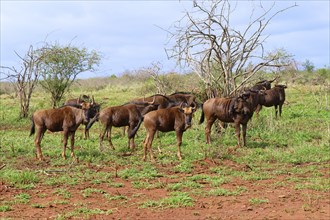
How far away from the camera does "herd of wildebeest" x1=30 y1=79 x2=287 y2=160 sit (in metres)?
12.5

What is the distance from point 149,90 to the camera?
33062mm

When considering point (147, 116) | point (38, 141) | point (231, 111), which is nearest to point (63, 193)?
point (38, 141)

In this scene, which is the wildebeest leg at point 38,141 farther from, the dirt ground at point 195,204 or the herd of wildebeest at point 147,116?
the dirt ground at point 195,204

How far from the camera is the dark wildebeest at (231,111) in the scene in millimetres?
13984

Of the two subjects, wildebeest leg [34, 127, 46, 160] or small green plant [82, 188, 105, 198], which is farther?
wildebeest leg [34, 127, 46, 160]

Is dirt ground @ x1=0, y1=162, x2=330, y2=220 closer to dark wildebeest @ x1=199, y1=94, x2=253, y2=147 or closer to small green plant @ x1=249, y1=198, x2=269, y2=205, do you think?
small green plant @ x1=249, y1=198, x2=269, y2=205

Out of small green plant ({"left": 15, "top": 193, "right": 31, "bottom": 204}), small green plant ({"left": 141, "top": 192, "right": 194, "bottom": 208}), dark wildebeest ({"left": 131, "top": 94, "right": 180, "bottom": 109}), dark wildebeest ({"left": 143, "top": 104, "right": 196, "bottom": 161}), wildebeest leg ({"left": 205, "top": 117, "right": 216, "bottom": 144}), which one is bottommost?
small green plant ({"left": 141, "top": 192, "right": 194, "bottom": 208})

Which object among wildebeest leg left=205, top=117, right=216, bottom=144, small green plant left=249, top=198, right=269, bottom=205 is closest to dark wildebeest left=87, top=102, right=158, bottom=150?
wildebeest leg left=205, top=117, right=216, bottom=144

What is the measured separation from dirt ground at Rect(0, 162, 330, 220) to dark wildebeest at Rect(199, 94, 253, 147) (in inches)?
177

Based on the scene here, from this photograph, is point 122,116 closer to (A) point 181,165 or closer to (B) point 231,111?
(B) point 231,111

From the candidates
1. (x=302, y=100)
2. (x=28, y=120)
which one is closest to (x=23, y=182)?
(x=28, y=120)

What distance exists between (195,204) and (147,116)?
15.4 ft

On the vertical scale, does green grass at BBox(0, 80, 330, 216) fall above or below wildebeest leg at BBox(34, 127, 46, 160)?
below

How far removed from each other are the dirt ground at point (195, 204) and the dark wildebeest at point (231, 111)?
4.49 m
